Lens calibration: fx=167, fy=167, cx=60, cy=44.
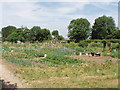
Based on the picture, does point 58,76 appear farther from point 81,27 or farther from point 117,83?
point 81,27

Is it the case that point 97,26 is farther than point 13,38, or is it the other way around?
point 97,26

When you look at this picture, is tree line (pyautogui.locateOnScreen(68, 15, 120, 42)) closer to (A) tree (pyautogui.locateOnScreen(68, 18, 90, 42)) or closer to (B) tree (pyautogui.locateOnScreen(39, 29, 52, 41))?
(A) tree (pyautogui.locateOnScreen(68, 18, 90, 42))

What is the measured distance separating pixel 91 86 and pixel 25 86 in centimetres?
259

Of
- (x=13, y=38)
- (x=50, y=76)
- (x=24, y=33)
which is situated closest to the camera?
(x=50, y=76)

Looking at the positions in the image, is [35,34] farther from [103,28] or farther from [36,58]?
[36,58]

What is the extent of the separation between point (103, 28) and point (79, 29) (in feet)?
28.6

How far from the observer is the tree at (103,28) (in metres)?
59.8

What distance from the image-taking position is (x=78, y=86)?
6371mm

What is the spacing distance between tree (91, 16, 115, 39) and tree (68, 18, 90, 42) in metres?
2.92

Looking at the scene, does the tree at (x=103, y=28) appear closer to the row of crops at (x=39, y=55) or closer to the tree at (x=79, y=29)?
the tree at (x=79, y=29)

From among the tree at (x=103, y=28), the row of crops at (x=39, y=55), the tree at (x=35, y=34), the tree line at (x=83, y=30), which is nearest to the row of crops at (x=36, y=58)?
the row of crops at (x=39, y=55)

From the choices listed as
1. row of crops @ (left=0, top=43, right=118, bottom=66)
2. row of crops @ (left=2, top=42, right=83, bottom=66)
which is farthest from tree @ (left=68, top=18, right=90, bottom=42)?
row of crops @ (left=2, top=42, right=83, bottom=66)

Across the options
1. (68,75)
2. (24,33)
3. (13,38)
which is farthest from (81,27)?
(68,75)

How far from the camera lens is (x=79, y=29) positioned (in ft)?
194
